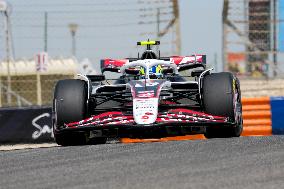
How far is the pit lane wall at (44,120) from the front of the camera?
50.1ft

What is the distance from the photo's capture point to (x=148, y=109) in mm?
9922

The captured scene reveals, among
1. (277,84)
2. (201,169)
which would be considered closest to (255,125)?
(277,84)

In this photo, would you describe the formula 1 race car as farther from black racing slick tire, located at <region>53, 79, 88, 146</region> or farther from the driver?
the driver

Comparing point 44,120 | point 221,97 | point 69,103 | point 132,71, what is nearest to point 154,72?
point 132,71

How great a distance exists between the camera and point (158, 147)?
8.41 meters

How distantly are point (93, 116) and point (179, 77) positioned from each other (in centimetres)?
178

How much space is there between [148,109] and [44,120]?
20.1 ft

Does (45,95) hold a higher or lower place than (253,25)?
lower

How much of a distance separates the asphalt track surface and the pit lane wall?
644 cm

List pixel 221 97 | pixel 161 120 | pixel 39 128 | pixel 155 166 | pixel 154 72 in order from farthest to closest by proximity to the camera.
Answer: pixel 39 128 → pixel 154 72 → pixel 221 97 → pixel 161 120 → pixel 155 166

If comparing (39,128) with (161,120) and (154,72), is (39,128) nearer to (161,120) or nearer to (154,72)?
(154,72)

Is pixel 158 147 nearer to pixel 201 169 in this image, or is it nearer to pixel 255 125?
pixel 201 169

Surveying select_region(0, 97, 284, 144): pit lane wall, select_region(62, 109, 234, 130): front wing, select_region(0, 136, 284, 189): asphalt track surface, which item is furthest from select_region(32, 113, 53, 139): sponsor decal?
select_region(0, 136, 284, 189): asphalt track surface

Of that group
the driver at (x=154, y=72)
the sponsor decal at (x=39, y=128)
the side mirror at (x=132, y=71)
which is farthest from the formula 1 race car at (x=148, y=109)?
the sponsor decal at (x=39, y=128)
